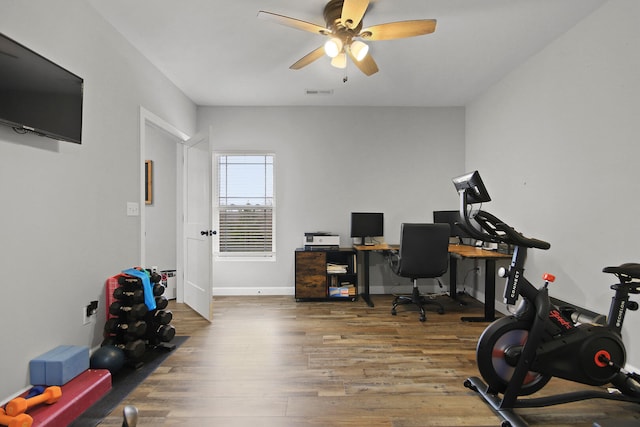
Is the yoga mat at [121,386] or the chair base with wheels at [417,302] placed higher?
the chair base with wheels at [417,302]

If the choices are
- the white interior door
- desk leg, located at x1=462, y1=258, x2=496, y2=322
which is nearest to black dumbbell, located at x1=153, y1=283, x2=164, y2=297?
the white interior door

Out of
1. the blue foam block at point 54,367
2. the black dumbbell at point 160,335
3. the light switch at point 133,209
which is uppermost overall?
the light switch at point 133,209

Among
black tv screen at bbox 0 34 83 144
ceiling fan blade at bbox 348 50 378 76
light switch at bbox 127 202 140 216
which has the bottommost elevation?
light switch at bbox 127 202 140 216

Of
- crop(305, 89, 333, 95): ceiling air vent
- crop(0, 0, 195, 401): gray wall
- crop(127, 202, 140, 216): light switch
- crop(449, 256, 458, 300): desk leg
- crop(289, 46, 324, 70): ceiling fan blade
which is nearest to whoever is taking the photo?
crop(0, 0, 195, 401): gray wall

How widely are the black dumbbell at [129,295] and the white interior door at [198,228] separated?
1.00 meters

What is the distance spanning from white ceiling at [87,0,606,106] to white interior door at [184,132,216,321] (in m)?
0.83

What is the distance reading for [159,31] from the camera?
→ 255cm

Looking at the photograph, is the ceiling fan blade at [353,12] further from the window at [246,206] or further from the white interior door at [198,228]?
the window at [246,206]

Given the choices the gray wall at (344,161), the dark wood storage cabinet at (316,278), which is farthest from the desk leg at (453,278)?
the dark wood storage cabinet at (316,278)

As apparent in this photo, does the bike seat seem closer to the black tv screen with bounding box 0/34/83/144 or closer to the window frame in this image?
the black tv screen with bounding box 0/34/83/144

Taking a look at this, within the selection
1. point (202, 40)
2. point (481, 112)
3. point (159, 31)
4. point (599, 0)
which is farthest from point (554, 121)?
point (159, 31)

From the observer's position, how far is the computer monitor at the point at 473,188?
5.66ft

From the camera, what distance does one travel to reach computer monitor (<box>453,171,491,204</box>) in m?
1.72

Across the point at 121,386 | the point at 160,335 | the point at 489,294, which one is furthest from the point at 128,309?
the point at 489,294
